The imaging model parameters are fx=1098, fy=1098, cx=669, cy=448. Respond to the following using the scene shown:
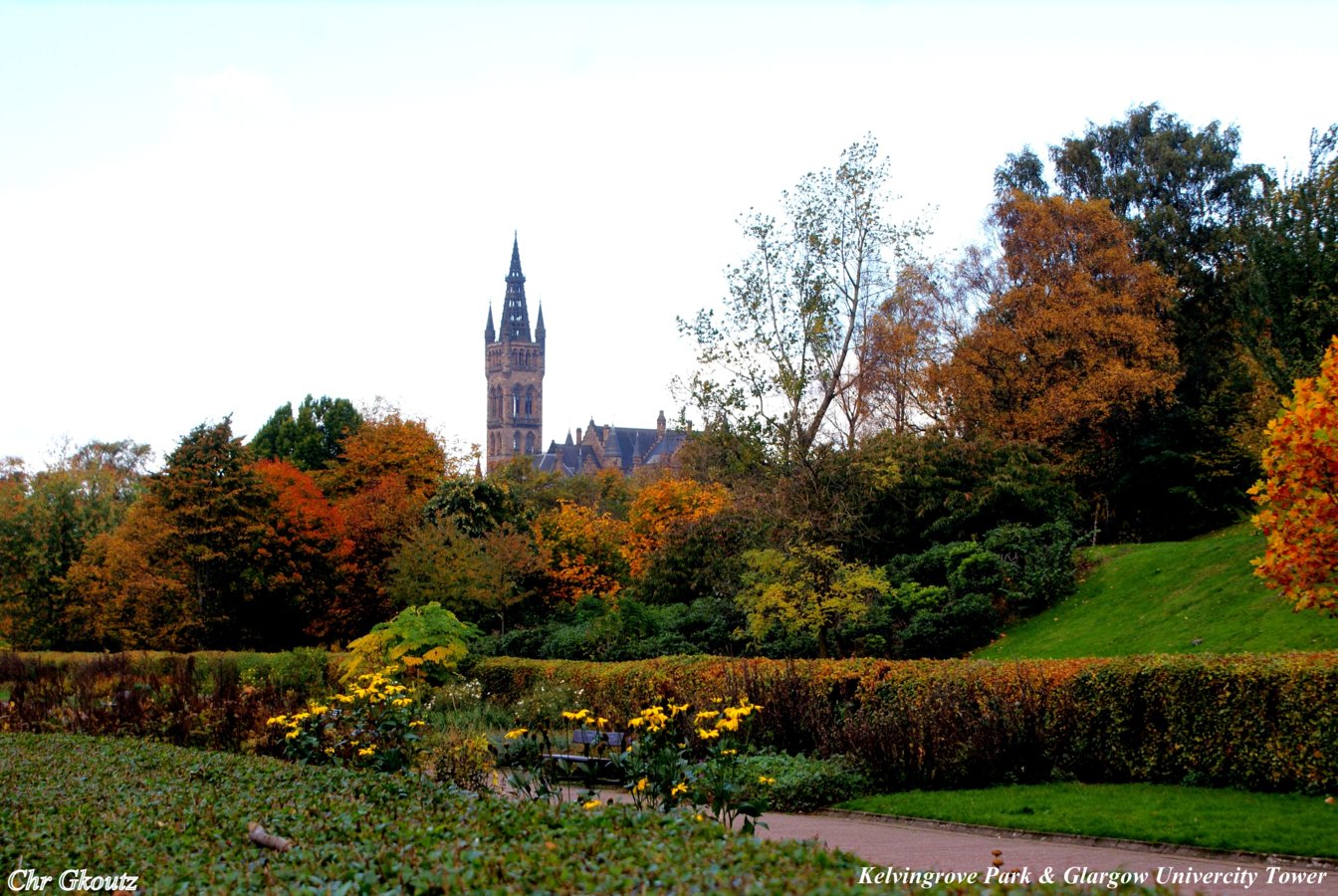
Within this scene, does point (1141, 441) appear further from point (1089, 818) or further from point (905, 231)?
point (1089, 818)

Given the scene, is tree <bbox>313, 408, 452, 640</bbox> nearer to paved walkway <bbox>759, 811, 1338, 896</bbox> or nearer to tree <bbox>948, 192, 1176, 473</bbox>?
tree <bbox>948, 192, 1176, 473</bbox>

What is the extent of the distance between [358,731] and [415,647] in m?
8.71

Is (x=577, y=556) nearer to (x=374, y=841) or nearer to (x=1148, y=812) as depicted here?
(x=1148, y=812)

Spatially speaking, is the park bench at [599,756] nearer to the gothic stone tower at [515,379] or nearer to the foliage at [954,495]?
the foliage at [954,495]

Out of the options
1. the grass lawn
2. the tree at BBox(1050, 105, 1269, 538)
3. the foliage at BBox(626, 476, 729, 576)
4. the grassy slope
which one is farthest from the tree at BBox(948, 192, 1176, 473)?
the grass lawn

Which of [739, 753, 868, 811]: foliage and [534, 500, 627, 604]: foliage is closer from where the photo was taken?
[739, 753, 868, 811]: foliage

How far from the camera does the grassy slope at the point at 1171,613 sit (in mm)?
16500

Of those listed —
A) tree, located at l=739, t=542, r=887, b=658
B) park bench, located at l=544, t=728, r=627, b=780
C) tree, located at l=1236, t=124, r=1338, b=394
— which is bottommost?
park bench, located at l=544, t=728, r=627, b=780

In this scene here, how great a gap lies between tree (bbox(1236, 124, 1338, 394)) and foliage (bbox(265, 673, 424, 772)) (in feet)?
51.3

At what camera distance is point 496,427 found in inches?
5325

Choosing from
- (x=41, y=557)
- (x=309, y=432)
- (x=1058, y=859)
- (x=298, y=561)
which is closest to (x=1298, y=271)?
(x=1058, y=859)

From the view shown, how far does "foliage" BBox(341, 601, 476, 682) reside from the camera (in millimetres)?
19766

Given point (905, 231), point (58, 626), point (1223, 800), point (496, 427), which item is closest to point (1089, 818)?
point (1223, 800)

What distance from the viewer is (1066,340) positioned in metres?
31.5
